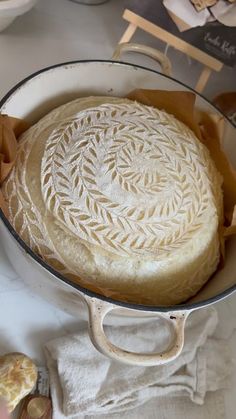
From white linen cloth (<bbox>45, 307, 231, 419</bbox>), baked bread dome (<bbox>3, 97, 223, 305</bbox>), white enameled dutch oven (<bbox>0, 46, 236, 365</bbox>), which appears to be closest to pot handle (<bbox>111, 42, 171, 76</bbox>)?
white enameled dutch oven (<bbox>0, 46, 236, 365</bbox>)

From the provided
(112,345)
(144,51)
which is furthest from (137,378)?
(144,51)

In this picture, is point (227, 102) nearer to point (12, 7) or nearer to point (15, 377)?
point (12, 7)

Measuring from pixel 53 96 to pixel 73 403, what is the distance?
31 cm

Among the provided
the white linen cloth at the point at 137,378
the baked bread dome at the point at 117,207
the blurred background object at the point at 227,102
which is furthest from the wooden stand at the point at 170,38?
the white linen cloth at the point at 137,378

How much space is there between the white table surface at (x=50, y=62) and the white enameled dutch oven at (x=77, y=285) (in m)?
0.05

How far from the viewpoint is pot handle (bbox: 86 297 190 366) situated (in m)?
0.52

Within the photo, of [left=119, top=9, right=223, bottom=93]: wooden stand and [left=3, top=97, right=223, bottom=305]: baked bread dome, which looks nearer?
[left=3, top=97, right=223, bottom=305]: baked bread dome

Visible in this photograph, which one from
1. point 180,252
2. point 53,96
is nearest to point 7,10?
point 53,96

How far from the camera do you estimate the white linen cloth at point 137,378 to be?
615 millimetres

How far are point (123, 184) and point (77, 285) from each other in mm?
102

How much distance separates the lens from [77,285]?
1.77ft

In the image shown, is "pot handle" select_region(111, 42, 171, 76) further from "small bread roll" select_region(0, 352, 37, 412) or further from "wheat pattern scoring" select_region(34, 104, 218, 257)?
"small bread roll" select_region(0, 352, 37, 412)

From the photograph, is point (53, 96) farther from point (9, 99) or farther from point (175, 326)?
point (175, 326)

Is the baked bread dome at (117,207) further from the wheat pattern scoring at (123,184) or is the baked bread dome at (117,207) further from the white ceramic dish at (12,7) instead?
the white ceramic dish at (12,7)
